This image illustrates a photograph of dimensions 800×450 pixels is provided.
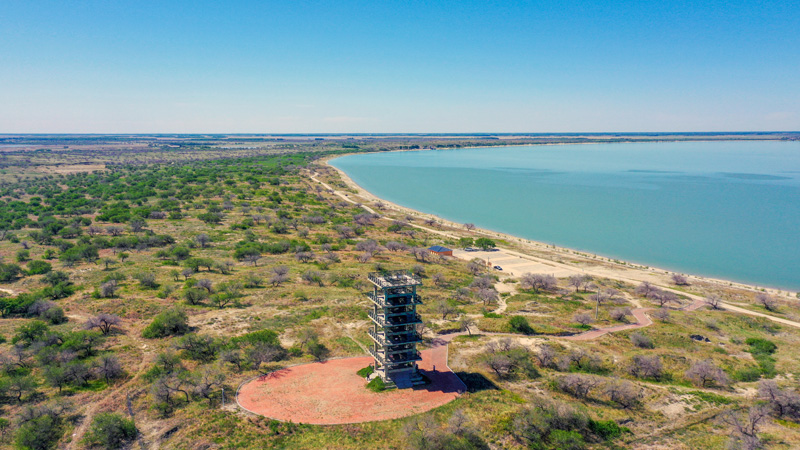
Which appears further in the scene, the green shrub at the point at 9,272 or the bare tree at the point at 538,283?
the bare tree at the point at 538,283

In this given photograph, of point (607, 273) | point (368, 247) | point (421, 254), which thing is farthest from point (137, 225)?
point (607, 273)

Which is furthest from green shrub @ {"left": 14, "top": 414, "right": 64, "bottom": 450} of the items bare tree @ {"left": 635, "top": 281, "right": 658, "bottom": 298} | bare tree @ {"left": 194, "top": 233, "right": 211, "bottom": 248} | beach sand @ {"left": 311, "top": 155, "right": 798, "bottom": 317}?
bare tree @ {"left": 635, "top": 281, "right": 658, "bottom": 298}

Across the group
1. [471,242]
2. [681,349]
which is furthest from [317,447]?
[471,242]

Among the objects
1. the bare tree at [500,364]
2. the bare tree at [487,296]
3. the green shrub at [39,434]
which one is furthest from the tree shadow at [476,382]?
the green shrub at [39,434]

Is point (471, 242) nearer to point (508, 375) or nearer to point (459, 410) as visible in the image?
point (508, 375)

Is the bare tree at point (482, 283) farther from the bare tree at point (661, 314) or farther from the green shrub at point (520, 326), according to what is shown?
the bare tree at point (661, 314)

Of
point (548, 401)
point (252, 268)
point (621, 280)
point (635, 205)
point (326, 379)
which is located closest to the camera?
point (548, 401)

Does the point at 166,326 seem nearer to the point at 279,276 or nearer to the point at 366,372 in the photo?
the point at 279,276
